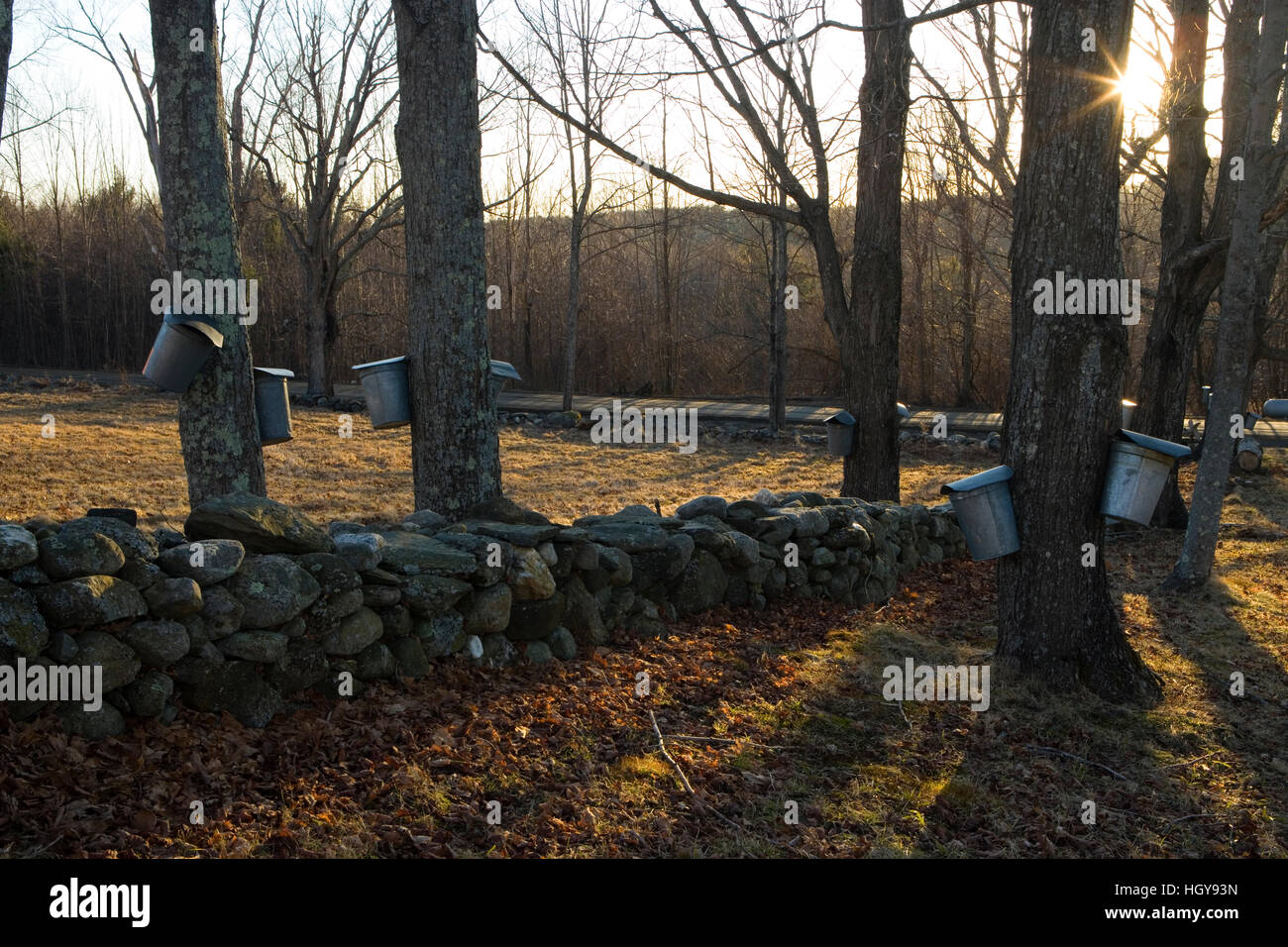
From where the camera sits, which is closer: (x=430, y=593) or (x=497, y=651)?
(x=430, y=593)

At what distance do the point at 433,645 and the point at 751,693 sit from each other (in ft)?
5.28

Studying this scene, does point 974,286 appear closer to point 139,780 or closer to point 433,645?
point 433,645

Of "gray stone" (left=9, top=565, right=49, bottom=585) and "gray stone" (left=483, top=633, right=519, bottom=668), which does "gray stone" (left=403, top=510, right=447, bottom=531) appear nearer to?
"gray stone" (left=483, top=633, right=519, bottom=668)

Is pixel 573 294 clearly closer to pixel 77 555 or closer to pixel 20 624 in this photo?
pixel 77 555

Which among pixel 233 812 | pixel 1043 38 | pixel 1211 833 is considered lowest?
pixel 1211 833

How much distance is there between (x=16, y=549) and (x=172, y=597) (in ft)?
1.76

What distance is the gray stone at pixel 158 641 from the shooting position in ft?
11.8

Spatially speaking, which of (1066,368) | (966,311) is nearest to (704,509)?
(1066,368)

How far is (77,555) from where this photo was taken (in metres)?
3.51

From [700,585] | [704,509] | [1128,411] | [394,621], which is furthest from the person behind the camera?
[1128,411]

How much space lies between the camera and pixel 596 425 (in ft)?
58.0
